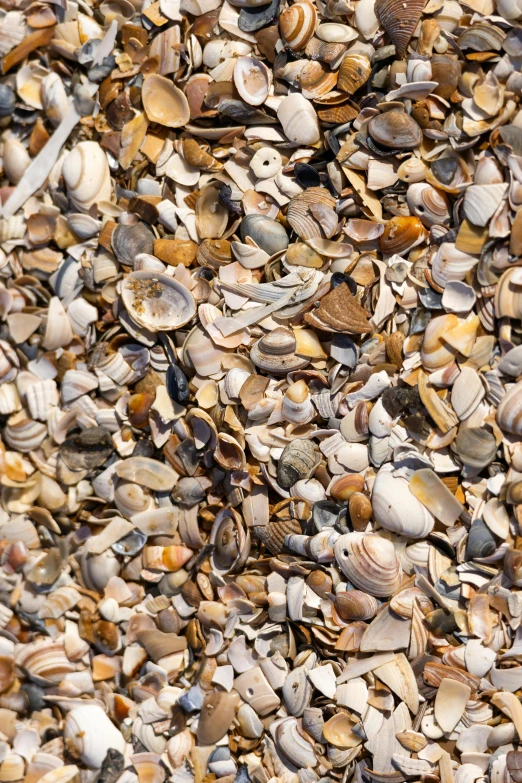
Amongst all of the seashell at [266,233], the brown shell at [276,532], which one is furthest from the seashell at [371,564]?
the seashell at [266,233]

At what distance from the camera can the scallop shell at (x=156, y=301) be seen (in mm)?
1396

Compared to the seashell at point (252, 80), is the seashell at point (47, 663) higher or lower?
lower

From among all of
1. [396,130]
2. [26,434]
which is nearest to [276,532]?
[26,434]

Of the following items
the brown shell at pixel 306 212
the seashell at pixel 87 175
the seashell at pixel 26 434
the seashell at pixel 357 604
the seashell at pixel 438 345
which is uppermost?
the brown shell at pixel 306 212

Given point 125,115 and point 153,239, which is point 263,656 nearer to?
point 153,239

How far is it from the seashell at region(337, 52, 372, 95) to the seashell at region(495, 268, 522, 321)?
43cm

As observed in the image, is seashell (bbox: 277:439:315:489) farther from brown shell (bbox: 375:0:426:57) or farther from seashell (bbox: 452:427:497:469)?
brown shell (bbox: 375:0:426:57)

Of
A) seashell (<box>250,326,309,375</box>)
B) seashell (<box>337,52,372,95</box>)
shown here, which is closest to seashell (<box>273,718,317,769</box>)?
seashell (<box>250,326,309,375</box>)

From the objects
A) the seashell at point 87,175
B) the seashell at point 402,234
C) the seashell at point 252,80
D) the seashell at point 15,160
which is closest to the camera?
the seashell at point 402,234

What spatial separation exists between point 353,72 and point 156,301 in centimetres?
54

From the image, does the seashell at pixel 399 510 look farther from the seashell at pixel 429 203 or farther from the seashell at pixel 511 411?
the seashell at pixel 429 203

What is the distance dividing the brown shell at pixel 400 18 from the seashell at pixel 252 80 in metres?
0.23

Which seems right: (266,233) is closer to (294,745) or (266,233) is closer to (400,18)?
(400,18)

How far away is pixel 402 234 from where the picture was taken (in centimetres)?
128
